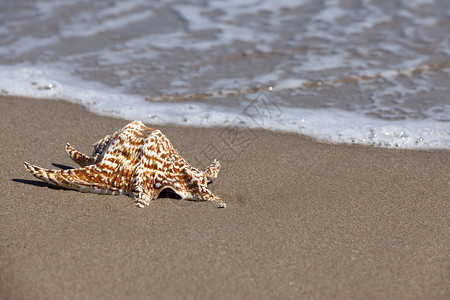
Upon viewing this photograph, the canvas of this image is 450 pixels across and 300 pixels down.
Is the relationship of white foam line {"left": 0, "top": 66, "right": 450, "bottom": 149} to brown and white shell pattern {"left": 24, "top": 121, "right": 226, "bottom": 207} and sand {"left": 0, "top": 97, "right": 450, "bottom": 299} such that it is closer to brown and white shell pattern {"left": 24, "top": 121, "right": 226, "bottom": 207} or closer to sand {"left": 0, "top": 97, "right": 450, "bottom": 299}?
sand {"left": 0, "top": 97, "right": 450, "bottom": 299}

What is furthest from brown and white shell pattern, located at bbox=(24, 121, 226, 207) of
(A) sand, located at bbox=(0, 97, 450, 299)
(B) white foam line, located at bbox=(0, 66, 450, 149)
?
(B) white foam line, located at bbox=(0, 66, 450, 149)

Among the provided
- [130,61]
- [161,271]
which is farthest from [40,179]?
[130,61]

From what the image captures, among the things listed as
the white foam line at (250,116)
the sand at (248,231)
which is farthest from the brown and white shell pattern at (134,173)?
the white foam line at (250,116)

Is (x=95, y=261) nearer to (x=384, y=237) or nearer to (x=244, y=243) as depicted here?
(x=244, y=243)

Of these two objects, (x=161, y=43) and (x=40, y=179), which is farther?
(x=161, y=43)

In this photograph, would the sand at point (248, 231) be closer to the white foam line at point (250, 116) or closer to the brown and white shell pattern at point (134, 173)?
the brown and white shell pattern at point (134, 173)

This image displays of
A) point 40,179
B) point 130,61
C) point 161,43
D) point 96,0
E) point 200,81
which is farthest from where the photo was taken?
point 96,0

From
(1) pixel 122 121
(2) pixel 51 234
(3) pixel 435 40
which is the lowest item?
(3) pixel 435 40
